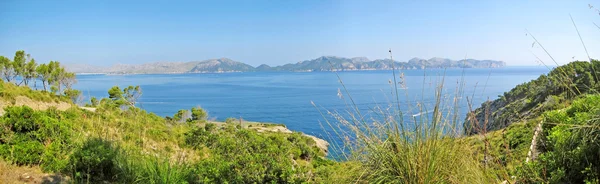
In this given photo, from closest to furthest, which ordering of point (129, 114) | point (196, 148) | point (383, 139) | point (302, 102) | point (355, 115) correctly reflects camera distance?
point (383, 139)
point (355, 115)
point (129, 114)
point (196, 148)
point (302, 102)

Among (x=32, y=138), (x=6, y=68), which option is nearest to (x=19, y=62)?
(x=6, y=68)

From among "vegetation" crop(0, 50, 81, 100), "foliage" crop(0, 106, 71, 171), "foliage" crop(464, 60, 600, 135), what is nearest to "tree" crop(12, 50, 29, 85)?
"vegetation" crop(0, 50, 81, 100)

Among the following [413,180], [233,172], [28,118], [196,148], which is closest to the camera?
[413,180]

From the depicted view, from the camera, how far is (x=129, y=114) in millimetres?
5668

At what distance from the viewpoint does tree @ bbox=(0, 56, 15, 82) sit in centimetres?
3178

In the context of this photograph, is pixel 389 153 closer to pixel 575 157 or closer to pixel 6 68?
pixel 575 157

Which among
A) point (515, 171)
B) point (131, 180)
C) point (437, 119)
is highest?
point (437, 119)

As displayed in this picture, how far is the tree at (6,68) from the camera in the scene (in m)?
31.8

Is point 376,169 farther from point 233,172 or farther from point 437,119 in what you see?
point 233,172

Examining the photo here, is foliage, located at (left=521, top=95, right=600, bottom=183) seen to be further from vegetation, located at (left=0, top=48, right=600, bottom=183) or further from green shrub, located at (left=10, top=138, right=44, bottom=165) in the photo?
green shrub, located at (left=10, top=138, right=44, bottom=165)

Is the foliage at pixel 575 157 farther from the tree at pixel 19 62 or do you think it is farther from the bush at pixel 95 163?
the tree at pixel 19 62

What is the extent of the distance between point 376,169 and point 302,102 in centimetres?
7012

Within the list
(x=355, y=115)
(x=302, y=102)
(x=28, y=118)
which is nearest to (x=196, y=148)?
(x=28, y=118)

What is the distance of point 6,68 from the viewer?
1280 inches
